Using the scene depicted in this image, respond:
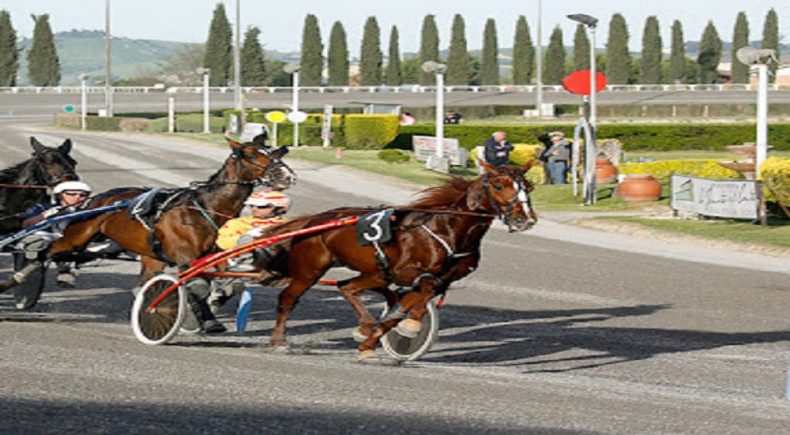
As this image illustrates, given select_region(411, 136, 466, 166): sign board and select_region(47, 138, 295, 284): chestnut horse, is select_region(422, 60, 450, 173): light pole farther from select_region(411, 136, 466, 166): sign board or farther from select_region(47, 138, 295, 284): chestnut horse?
select_region(47, 138, 295, 284): chestnut horse

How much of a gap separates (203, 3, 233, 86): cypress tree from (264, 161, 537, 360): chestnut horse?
9838cm

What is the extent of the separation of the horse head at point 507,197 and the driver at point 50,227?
432 cm

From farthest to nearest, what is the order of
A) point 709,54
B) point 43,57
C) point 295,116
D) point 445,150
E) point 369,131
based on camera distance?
point 709,54, point 43,57, point 369,131, point 295,116, point 445,150

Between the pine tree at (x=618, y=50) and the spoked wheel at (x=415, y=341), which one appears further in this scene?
the pine tree at (x=618, y=50)

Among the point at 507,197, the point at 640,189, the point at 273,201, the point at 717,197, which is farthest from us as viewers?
the point at 640,189

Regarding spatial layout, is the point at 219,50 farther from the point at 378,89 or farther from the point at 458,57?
the point at 458,57

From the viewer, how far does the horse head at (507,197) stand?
10.1 m

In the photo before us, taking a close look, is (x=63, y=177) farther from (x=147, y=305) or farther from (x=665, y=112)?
(x=665, y=112)

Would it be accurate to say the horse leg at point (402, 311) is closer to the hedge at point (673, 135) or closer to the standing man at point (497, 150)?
the standing man at point (497, 150)

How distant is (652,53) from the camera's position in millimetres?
111688

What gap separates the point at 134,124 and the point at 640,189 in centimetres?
3879

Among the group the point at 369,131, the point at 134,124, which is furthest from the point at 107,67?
the point at 369,131

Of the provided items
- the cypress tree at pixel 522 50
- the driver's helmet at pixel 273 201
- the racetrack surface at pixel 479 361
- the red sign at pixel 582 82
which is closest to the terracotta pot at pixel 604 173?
the red sign at pixel 582 82

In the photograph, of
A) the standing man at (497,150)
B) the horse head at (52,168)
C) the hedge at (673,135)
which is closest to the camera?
the horse head at (52,168)
